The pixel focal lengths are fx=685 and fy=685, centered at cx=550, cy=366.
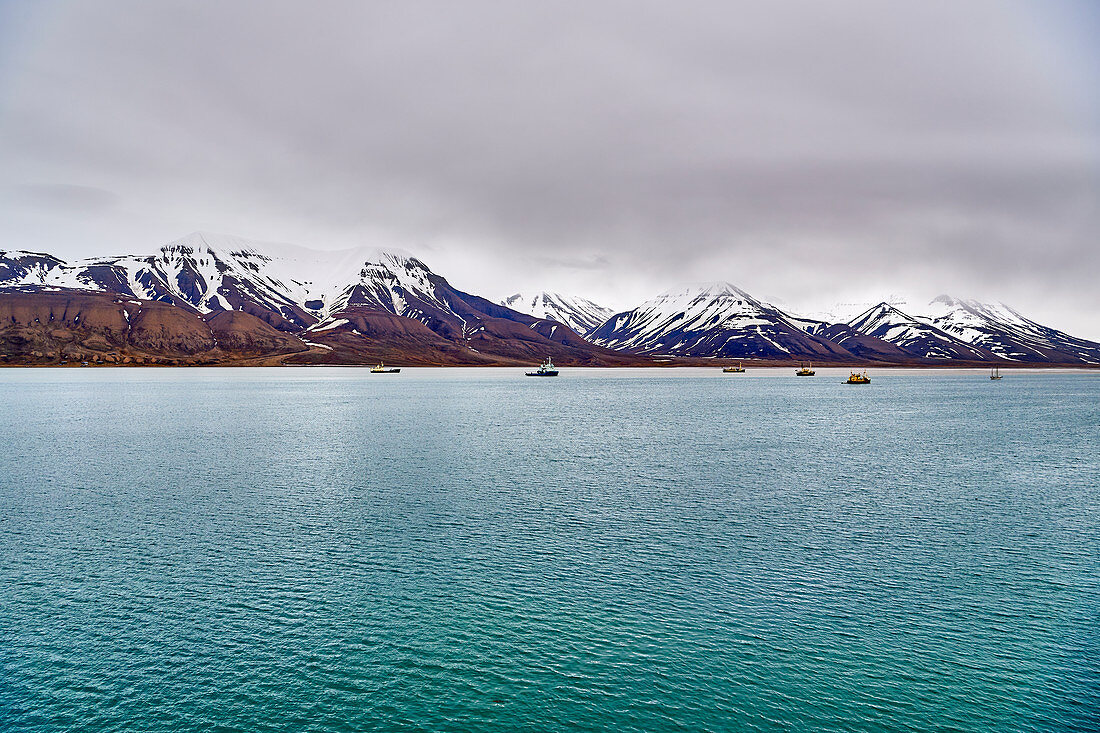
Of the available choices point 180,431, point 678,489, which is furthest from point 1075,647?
point 180,431

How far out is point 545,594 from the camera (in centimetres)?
3453

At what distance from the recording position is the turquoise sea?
24.6 m

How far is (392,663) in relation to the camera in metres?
27.5

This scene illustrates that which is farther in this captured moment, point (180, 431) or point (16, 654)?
point (180, 431)

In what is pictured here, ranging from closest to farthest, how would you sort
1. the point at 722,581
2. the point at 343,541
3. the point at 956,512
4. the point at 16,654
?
the point at 16,654, the point at 722,581, the point at 343,541, the point at 956,512

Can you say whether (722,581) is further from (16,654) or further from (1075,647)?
(16,654)

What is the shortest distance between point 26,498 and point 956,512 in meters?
73.5

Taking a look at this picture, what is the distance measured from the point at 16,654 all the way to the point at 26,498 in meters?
34.0

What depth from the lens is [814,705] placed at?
24.5 metres

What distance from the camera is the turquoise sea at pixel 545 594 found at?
2462 cm

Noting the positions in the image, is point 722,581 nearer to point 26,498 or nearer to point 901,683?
point 901,683

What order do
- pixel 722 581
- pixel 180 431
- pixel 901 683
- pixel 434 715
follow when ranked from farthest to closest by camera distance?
pixel 180 431 < pixel 722 581 < pixel 901 683 < pixel 434 715

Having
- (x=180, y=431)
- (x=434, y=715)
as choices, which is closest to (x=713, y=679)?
(x=434, y=715)

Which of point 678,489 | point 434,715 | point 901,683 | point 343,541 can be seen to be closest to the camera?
point 434,715
